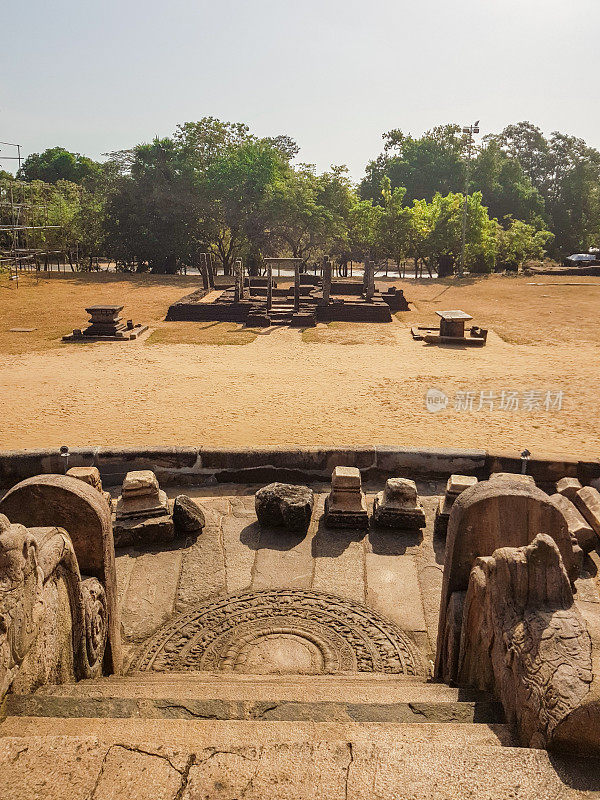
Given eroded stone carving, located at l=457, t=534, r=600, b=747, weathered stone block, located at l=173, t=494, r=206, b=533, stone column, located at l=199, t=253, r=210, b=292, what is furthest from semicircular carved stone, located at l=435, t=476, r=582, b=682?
stone column, located at l=199, t=253, r=210, b=292

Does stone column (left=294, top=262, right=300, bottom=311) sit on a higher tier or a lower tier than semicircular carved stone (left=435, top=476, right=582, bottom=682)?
higher

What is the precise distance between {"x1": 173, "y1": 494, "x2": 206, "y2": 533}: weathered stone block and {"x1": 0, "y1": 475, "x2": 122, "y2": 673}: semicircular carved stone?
78.9 inches

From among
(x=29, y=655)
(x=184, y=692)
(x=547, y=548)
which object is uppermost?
(x=547, y=548)

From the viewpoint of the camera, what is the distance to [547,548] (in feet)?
8.53

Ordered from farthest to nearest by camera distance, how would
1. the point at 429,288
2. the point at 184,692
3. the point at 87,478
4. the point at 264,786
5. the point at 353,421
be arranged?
the point at 429,288 < the point at 353,421 < the point at 87,478 < the point at 184,692 < the point at 264,786

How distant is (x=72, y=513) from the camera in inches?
137

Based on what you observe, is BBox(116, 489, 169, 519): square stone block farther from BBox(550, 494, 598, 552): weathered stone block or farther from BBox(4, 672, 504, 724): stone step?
BBox(550, 494, 598, 552): weathered stone block

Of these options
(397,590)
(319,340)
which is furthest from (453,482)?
(319,340)

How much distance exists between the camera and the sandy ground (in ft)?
28.1

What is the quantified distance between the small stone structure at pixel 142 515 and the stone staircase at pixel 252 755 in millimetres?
3017

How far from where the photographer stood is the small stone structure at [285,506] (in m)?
5.66

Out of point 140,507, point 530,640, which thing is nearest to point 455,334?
point 140,507

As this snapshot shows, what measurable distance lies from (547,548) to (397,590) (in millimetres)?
A: 2436

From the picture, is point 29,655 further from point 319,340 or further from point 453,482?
point 319,340
